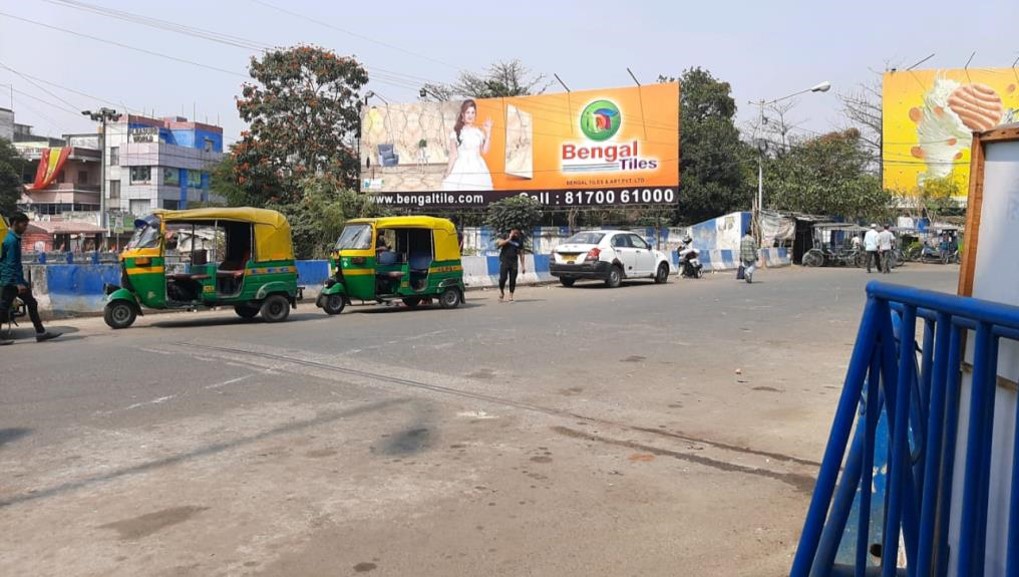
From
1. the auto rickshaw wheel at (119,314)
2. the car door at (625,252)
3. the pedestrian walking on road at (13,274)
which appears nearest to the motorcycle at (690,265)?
the car door at (625,252)

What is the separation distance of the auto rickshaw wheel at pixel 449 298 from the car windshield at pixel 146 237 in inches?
223

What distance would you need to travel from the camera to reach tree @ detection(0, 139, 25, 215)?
53781mm

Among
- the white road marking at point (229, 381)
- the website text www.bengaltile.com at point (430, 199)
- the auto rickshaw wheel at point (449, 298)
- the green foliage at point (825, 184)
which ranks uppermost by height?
the green foliage at point (825, 184)

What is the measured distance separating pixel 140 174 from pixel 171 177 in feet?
8.15

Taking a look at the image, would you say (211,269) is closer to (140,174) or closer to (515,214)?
(515,214)

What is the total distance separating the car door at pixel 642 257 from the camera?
920 inches

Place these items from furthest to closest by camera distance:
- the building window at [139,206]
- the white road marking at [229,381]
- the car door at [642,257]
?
the building window at [139,206] → the car door at [642,257] → the white road marking at [229,381]

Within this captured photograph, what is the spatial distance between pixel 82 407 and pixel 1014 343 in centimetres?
701

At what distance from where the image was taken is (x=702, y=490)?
16.6 ft

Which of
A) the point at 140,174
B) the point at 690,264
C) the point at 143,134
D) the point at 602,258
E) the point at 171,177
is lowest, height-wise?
the point at 690,264

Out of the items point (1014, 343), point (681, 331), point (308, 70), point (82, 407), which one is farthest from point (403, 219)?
point (308, 70)

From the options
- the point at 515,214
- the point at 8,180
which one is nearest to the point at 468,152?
the point at 515,214

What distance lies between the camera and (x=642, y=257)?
23.5 meters

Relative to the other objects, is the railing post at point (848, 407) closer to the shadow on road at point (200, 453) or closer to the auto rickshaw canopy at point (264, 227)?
the shadow on road at point (200, 453)
